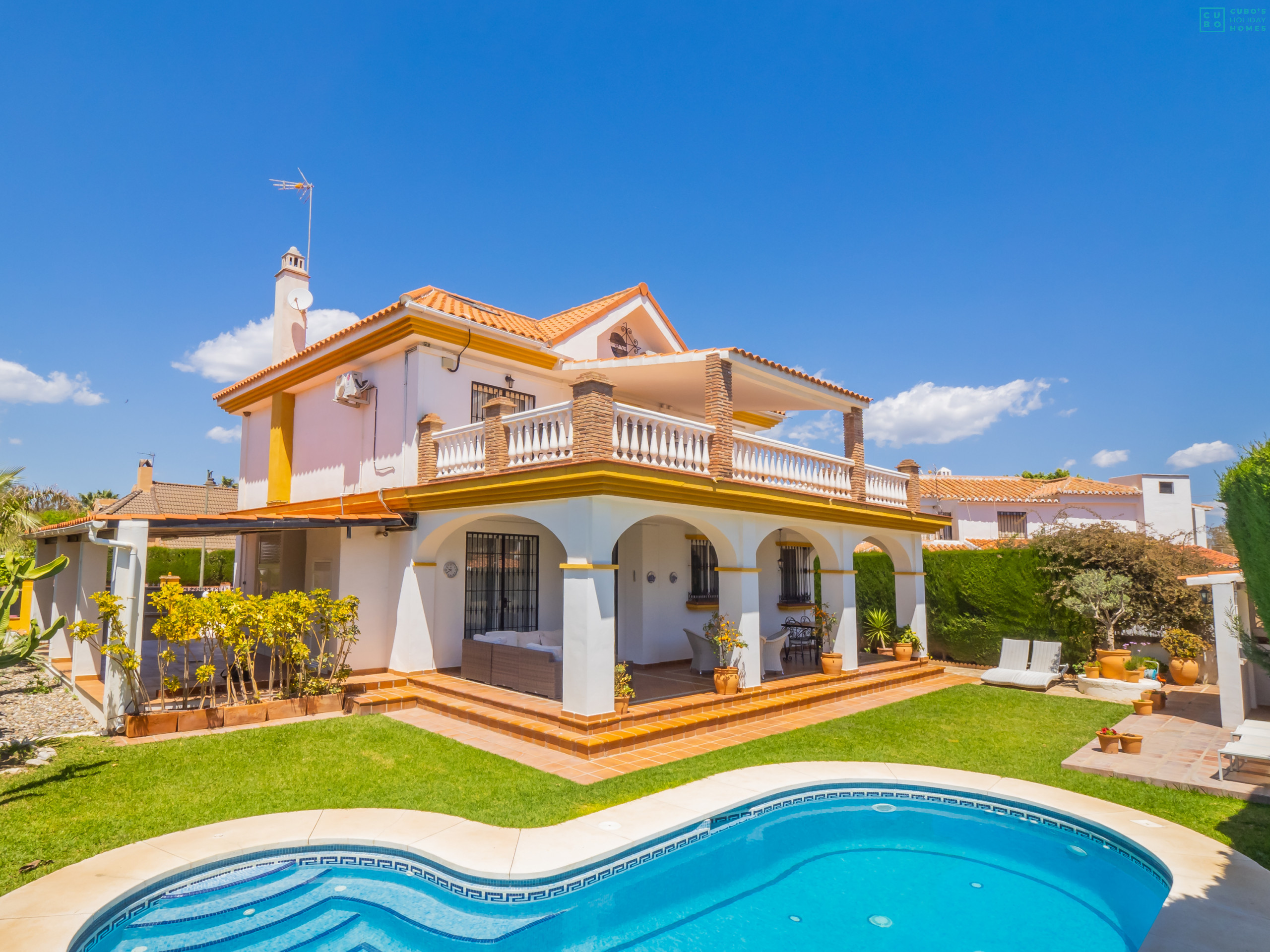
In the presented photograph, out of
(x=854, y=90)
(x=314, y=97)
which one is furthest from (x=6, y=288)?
(x=854, y=90)

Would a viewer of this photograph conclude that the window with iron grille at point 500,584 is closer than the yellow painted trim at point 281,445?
Yes

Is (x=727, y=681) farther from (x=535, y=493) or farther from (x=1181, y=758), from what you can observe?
(x=1181, y=758)

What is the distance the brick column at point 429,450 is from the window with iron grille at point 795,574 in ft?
36.2

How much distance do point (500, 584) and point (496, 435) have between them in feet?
15.6

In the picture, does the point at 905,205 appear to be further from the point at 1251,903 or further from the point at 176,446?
the point at 176,446

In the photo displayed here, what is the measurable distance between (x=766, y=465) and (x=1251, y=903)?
891 cm

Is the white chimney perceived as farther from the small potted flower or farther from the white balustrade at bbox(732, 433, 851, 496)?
the small potted flower

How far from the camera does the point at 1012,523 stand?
114 ft

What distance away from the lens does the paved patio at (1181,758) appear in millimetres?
7754

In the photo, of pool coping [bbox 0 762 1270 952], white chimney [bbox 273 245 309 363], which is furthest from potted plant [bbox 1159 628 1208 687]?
white chimney [bbox 273 245 309 363]

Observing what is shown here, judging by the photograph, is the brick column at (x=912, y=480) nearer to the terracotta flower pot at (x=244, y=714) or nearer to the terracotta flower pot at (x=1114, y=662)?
the terracotta flower pot at (x=1114, y=662)

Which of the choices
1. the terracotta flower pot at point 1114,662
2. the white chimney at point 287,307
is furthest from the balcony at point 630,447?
the white chimney at point 287,307

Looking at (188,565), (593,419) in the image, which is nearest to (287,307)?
(593,419)

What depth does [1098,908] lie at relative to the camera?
5629 millimetres
